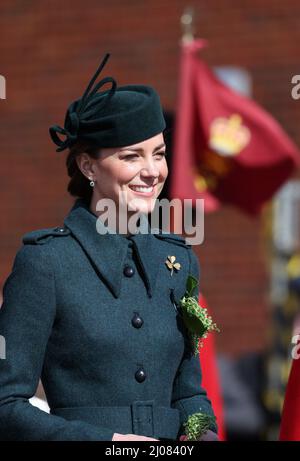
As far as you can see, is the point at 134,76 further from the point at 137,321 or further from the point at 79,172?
the point at 137,321

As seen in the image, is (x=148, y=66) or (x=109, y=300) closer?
(x=109, y=300)

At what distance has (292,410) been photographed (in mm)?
2637

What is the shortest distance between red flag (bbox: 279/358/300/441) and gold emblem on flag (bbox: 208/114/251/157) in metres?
3.08

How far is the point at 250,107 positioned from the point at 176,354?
12.0ft

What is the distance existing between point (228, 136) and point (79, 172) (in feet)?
11.1

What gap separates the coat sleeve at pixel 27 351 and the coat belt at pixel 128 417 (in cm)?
5

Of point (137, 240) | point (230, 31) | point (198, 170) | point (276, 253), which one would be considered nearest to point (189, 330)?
point (137, 240)

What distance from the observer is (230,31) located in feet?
24.6

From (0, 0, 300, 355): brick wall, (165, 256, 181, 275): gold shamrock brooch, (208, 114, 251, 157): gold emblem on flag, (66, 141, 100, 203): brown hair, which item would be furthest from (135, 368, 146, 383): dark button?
(0, 0, 300, 355): brick wall

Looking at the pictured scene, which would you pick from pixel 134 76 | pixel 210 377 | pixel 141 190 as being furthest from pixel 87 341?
pixel 134 76

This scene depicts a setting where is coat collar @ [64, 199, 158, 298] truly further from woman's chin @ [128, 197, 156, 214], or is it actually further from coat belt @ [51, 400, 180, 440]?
coat belt @ [51, 400, 180, 440]

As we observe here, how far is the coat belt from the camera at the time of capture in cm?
231

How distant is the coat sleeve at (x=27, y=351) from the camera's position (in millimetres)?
2229

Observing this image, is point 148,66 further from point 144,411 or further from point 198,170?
point 144,411
